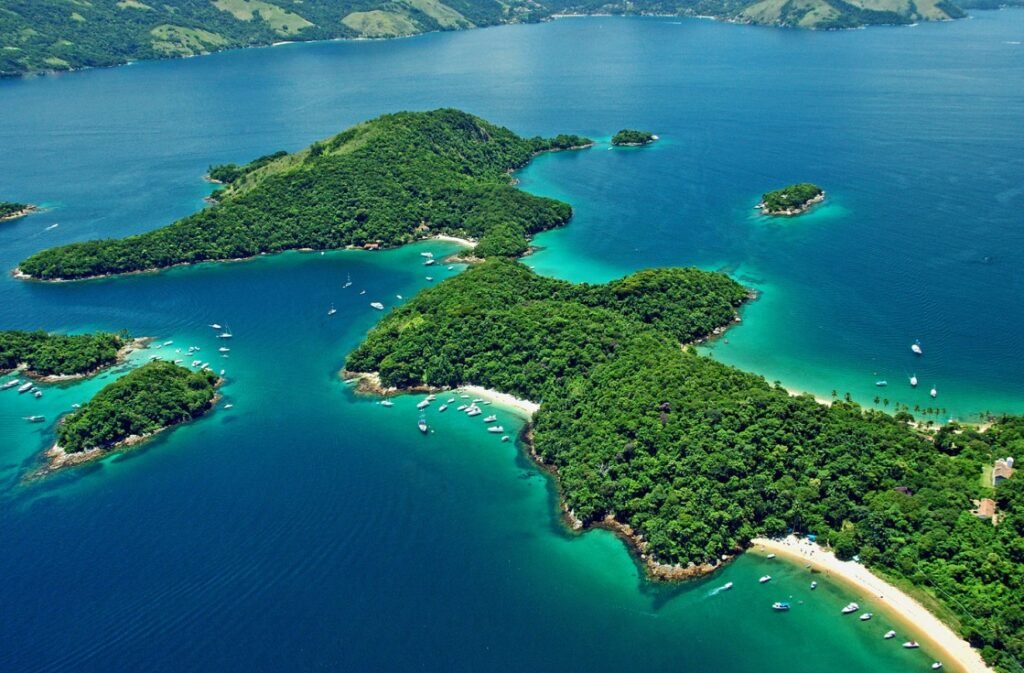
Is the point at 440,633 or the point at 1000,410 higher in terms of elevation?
the point at 1000,410

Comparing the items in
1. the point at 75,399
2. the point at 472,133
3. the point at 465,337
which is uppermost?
the point at 472,133

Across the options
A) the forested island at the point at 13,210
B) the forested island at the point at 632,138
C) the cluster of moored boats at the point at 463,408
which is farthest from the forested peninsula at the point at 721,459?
the forested island at the point at 13,210

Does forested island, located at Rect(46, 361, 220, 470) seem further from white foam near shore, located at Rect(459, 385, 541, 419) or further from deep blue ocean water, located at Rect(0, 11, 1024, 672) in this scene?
white foam near shore, located at Rect(459, 385, 541, 419)

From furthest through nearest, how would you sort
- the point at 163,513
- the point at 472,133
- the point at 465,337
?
the point at 472,133 < the point at 465,337 < the point at 163,513

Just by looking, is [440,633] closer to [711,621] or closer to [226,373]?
[711,621]

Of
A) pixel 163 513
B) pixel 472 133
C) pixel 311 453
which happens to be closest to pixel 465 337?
pixel 311 453

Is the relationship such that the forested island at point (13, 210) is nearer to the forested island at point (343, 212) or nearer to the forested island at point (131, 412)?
the forested island at point (343, 212)
